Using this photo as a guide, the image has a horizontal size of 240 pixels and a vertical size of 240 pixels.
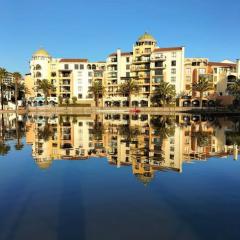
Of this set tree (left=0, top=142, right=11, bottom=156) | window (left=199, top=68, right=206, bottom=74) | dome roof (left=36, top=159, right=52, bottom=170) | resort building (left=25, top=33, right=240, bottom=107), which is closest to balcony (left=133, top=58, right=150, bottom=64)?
resort building (left=25, top=33, right=240, bottom=107)

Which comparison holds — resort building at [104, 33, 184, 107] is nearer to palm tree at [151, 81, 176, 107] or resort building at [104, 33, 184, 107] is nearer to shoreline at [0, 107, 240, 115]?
palm tree at [151, 81, 176, 107]

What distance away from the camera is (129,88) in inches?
5162

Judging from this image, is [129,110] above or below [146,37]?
below

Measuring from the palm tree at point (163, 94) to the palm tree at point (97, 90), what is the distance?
2406cm

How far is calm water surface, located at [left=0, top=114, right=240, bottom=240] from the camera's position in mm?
12477

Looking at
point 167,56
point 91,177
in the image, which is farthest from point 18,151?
point 167,56

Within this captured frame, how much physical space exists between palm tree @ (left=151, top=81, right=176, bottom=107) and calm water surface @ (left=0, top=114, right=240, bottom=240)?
94.6 metres

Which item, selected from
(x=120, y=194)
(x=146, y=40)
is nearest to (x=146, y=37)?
(x=146, y=40)

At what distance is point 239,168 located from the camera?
25219 millimetres

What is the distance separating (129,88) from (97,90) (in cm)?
1619

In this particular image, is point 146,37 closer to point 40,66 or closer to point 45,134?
point 40,66

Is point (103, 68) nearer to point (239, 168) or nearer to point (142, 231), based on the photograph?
point (239, 168)

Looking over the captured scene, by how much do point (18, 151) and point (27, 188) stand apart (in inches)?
611

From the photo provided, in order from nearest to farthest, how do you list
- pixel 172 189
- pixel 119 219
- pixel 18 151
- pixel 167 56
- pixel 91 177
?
pixel 119 219, pixel 172 189, pixel 91 177, pixel 18 151, pixel 167 56
